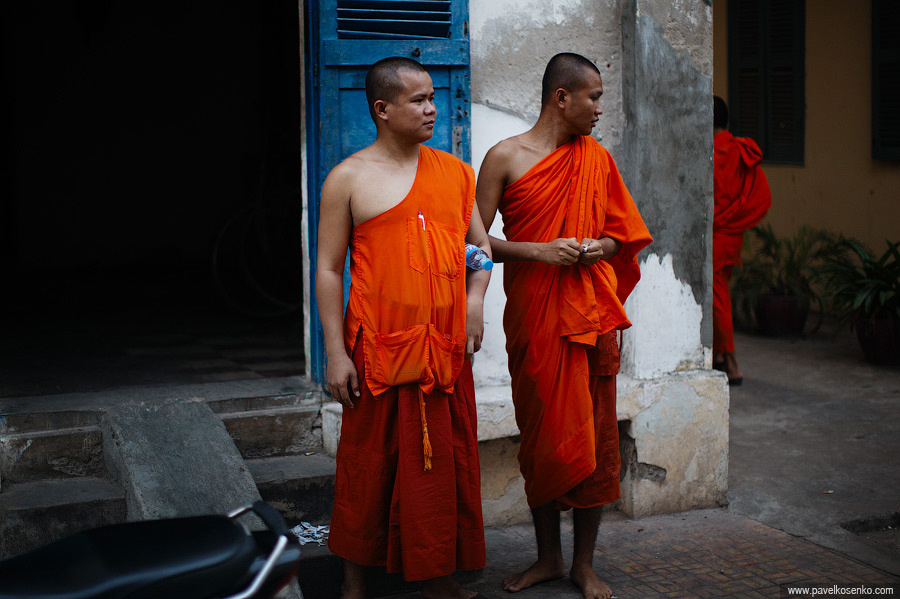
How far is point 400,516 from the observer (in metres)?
3.19

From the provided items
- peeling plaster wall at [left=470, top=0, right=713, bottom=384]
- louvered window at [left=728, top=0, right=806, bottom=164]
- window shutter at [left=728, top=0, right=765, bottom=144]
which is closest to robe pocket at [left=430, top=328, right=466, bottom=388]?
peeling plaster wall at [left=470, top=0, right=713, bottom=384]

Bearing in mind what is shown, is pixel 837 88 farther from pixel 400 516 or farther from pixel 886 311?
pixel 400 516

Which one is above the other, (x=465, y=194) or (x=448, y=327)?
(x=465, y=194)

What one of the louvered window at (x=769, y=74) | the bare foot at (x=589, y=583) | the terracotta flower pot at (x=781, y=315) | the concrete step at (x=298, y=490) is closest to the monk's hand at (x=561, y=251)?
the bare foot at (x=589, y=583)

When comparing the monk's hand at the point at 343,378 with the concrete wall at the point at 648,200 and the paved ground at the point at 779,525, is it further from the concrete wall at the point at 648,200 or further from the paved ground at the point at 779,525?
the concrete wall at the point at 648,200

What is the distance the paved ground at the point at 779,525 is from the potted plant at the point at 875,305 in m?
0.72

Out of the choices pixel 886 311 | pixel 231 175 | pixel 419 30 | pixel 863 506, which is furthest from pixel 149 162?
pixel 863 506

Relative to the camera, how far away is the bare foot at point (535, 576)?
12.0 feet

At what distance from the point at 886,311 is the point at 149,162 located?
6.86 meters

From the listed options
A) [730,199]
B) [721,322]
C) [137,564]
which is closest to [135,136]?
[730,199]

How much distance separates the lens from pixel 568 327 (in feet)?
11.4

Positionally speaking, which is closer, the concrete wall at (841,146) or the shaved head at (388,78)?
the shaved head at (388,78)

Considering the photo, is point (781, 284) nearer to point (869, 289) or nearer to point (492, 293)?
point (869, 289)

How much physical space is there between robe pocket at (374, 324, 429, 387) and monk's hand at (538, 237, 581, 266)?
1.84 feet
